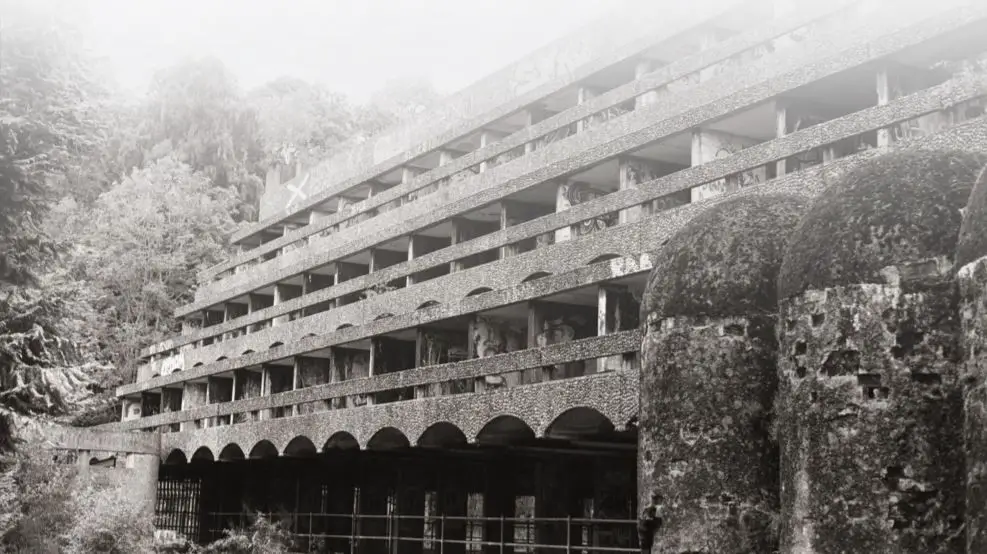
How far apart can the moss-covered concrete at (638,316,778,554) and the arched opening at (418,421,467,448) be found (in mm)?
15622

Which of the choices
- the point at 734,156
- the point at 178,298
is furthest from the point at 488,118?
the point at 178,298

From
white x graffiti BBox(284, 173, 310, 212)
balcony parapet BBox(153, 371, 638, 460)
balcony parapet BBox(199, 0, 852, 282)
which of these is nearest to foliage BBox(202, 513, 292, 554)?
balcony parapet BBox(153, 371, 638, 460)

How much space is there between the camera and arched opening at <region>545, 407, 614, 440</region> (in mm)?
18766

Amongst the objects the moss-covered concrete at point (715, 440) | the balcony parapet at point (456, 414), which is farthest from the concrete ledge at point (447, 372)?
the moss-covered concrete at point (715, 440)

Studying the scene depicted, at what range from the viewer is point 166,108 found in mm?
52750

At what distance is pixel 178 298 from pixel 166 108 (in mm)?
9293

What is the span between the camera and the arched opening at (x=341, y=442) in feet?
83.4

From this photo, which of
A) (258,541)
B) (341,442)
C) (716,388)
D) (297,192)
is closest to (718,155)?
(341,442)

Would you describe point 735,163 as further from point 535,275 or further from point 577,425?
point 535,275

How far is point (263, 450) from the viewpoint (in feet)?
94.4

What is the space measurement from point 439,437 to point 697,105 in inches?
323

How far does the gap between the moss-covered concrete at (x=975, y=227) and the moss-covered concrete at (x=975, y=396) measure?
0.15 feet

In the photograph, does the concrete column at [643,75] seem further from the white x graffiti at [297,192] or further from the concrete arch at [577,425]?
the white x graffiti at [297,192]

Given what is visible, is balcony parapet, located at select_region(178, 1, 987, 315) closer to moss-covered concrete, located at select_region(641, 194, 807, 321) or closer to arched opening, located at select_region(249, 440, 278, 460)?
arched opening, located at select_region(249, 440, 278, 460)
